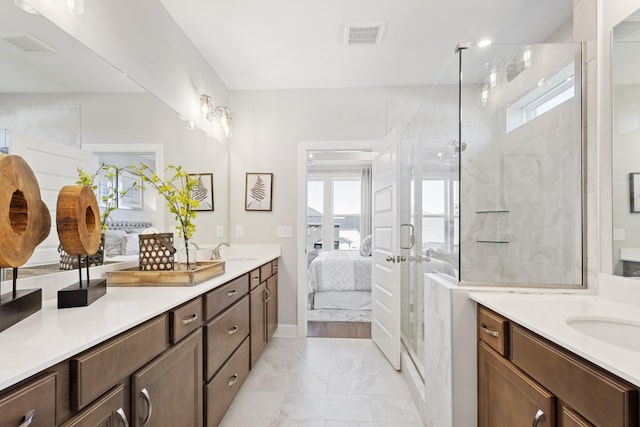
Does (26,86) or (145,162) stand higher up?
(26,86)

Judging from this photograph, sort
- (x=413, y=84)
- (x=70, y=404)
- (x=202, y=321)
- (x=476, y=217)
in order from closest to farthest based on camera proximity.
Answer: (x=70, y=404), (x=202, y=321), (x=476, y=217), (x=413, y=84)

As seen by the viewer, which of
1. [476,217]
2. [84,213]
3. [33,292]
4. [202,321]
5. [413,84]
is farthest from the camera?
[413,84]

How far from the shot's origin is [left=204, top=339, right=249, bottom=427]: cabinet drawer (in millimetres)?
1679

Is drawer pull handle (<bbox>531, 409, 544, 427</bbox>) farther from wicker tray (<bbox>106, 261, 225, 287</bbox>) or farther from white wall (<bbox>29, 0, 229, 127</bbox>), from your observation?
white wall (<bbox>29, 0, 229, 127</bbox>)

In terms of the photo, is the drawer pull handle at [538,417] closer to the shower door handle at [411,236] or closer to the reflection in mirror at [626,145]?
the reflection in mirror at [626,145]

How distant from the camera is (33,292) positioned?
1.07 metres

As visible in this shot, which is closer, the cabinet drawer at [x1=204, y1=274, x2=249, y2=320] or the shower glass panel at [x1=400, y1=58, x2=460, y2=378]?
the cabinet drawer at [x1=204, y1=274, x2=249, y2=320]

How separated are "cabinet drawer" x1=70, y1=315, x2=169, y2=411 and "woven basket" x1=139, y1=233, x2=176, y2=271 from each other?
2.01 feet

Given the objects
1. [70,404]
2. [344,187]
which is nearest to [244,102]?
[70,404]

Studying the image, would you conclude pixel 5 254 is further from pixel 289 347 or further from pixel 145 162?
pixel 289 347

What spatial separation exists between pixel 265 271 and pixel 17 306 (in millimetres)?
1995

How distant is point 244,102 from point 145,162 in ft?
6.06

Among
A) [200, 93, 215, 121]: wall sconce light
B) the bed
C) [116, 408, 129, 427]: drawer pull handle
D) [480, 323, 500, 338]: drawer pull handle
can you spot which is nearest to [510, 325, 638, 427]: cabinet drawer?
[480, 323, 500, 338]: drawer pull handle

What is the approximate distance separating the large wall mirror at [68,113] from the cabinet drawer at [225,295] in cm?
59
